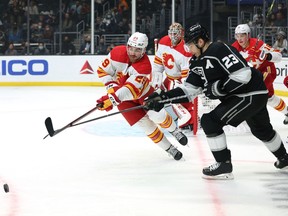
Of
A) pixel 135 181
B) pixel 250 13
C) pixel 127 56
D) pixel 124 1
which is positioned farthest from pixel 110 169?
pixel 124 1

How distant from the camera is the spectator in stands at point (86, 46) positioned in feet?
41.1

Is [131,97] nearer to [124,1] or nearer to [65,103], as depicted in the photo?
[65,103]

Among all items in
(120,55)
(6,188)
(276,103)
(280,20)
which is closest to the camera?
(6,188)

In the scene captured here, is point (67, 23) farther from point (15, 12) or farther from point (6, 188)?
point (6, 188)

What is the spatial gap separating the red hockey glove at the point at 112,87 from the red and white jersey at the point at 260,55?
1.92 metres

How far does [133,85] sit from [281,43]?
6.90m

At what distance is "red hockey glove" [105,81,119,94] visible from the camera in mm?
4688

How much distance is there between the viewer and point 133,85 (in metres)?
4.65

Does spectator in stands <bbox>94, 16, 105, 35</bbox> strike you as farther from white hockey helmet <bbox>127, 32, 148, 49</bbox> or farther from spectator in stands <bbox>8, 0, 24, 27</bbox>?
white hockey helmet <bbox>127, 32, 148, 49</bbox>

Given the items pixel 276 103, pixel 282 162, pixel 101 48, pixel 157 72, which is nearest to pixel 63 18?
pixel 101 48

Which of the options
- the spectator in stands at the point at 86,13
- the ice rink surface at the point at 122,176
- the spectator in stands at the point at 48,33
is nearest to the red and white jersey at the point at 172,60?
the ice rink surface at the point at 122,176

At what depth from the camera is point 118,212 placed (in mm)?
3482

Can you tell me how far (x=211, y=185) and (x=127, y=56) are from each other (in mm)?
1254

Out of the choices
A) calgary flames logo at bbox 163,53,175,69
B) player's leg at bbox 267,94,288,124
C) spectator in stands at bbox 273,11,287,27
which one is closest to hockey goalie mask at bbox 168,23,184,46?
calgary flames logo at bbox 163,53,175,69
